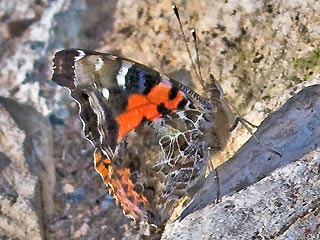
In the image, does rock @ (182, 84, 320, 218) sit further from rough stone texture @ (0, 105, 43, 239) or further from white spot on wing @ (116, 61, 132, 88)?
rough stone texture @ (0, 105, 43, 239)

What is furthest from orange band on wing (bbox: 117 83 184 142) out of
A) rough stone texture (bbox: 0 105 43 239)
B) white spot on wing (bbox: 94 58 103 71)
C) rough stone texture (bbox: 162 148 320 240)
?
rough stone texture (bbox: 0 105 43 239)

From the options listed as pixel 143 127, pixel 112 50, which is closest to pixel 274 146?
pixel 143 127

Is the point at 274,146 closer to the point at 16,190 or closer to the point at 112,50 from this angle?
the point at 16,190

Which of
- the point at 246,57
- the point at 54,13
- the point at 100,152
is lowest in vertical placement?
the point at 100,152

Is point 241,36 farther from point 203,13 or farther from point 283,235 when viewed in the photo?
point 283,235

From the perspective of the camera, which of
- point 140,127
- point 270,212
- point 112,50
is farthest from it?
point 112,50

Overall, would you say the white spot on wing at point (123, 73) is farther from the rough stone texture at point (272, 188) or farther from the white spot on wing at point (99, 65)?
the rough stone texture at point (272, 188)

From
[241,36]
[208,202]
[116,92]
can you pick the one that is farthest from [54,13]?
[208,202]
